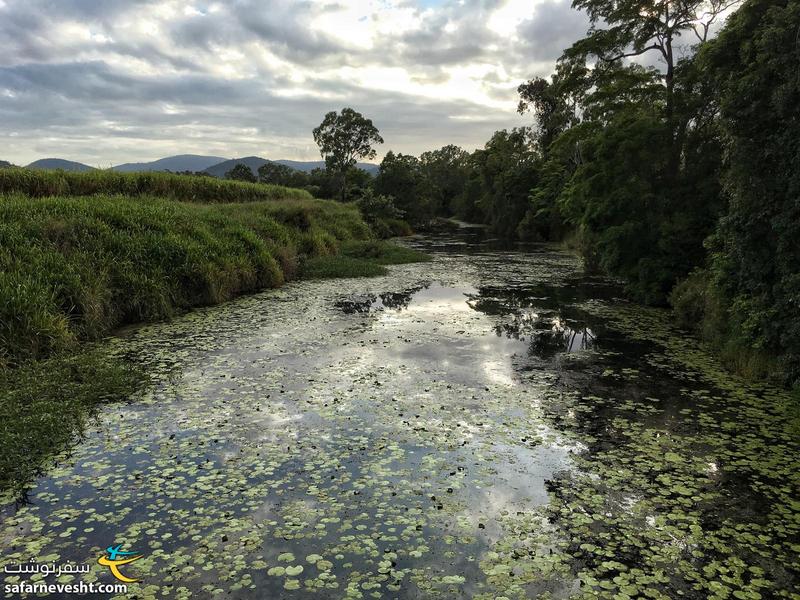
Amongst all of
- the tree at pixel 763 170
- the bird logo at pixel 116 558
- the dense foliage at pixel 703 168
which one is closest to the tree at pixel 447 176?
the dense foliage at pixel 703 168

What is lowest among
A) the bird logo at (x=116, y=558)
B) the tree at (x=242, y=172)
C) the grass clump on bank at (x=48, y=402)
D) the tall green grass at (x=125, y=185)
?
the bird logo at (x=116, y=558)

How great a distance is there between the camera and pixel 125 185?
64.6ft

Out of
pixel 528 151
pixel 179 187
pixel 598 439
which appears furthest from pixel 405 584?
pixel 528 151

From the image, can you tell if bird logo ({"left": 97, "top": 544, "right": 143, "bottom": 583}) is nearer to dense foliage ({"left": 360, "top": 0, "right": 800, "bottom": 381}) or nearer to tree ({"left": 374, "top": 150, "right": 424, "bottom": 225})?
dense foliage ({"left": 360, "top": 0, "right": 800, "bottom": 381})

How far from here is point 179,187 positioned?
2262cm

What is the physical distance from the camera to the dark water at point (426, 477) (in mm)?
4074

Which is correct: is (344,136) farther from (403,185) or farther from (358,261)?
(358,261)

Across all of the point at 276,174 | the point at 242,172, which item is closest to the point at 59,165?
the point at 242,172

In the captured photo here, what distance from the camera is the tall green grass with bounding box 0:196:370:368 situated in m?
9.29

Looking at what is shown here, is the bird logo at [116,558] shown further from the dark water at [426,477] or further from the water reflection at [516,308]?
the water reflection at [516,308]

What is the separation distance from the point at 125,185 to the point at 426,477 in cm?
1909

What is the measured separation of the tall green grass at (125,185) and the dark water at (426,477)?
31.3ft

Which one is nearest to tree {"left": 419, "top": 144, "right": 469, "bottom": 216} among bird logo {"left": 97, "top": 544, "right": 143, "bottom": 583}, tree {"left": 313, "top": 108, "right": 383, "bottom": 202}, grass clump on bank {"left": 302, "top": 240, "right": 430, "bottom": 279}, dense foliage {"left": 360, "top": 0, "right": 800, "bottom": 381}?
tree {"left": 313, "top": 108, "right": 383, "bottom": 202}

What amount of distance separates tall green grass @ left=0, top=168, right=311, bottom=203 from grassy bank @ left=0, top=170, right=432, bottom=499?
0.07 m
